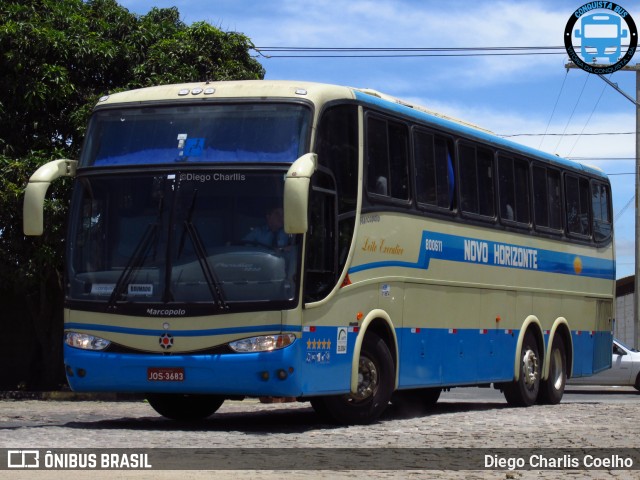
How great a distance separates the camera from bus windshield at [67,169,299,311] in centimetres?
1347

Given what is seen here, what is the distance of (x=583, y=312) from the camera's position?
73.3 ft

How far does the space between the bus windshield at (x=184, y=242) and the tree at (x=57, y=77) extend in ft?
26.6

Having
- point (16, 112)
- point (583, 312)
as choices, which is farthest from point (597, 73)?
point (16, 112)

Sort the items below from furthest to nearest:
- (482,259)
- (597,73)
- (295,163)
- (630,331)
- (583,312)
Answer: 1. (630,331)
2. (597,73)
3. (583,312)
4. (482,259)
5. (295,163)

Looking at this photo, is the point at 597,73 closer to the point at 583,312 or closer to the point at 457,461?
the point at 583,312

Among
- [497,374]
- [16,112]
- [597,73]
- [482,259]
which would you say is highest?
[597,73]

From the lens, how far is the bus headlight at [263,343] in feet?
44.0

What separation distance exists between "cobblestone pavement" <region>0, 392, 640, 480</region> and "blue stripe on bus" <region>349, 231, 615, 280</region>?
2.02 m

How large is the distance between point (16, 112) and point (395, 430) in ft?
39.0

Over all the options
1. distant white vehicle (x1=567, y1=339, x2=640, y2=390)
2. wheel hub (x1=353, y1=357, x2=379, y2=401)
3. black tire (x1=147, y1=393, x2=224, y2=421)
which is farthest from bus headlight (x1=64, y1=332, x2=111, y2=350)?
distant white vehicle (x1=567, y1=339, x2=640, y2=390)

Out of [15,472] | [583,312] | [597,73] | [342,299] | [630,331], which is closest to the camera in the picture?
[15,472]

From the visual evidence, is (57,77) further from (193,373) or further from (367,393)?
(193,373)

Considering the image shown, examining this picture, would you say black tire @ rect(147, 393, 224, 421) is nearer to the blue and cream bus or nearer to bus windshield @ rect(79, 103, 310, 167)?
the blue and cream bus

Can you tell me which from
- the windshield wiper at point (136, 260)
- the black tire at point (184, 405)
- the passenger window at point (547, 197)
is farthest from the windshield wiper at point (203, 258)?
the passenger window at point (547, 197)
